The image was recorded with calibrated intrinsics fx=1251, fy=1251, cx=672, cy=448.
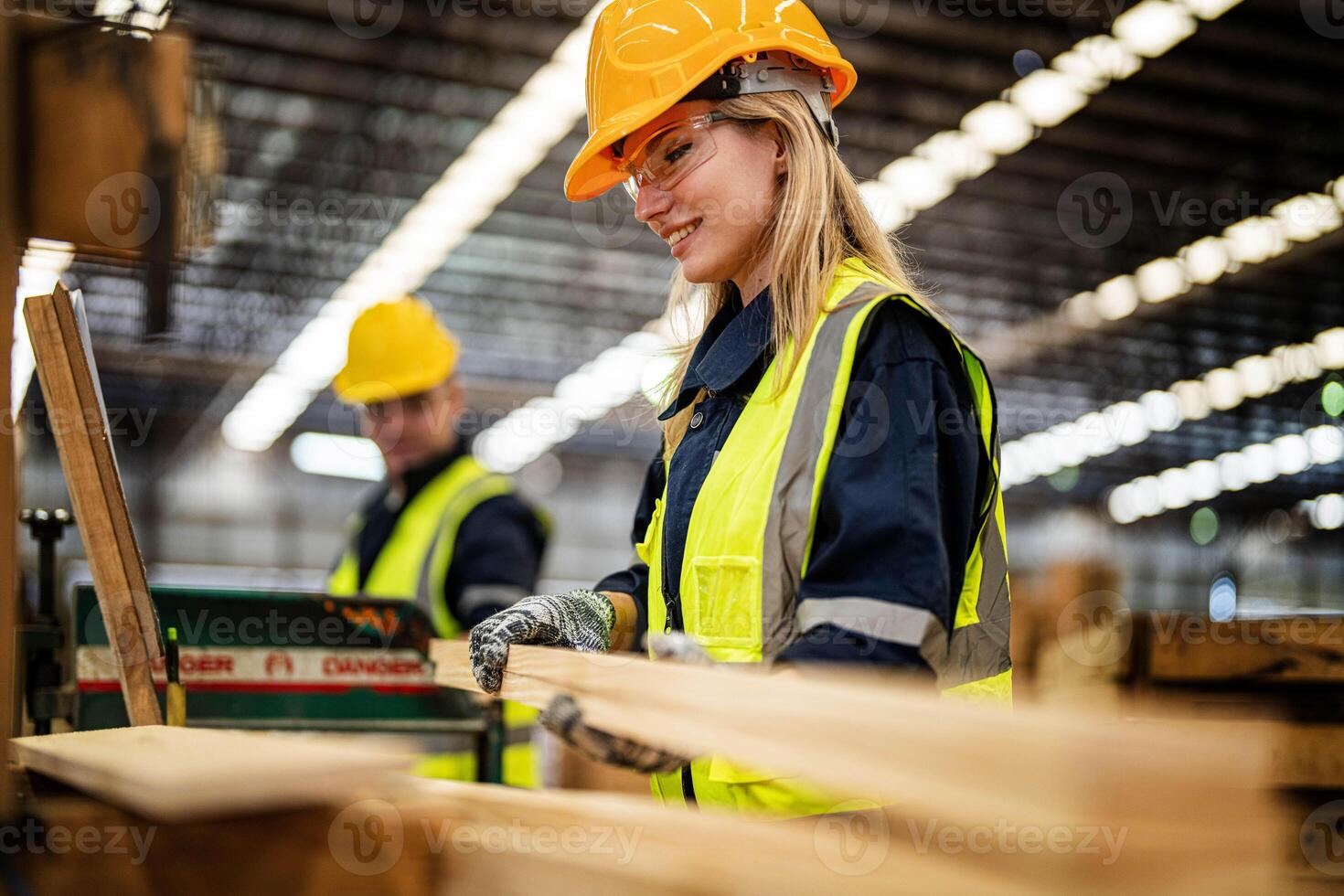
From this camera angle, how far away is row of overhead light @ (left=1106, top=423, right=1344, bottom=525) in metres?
25.3

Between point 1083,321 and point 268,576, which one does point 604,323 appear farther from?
point 268,576


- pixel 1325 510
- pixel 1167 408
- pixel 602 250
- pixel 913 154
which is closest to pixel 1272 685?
pixel 913 154

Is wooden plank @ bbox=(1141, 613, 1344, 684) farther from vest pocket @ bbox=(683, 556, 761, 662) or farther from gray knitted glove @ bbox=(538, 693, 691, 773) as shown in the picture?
gray knitted glove @ bbox=(538, 693, 691, 773)

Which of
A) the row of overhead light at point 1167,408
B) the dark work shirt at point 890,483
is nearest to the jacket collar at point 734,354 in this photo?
the dark work shirt at point 890,483

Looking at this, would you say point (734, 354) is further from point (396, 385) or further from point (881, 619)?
point (396, 385)

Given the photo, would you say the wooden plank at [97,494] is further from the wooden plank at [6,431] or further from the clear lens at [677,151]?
the clear lens at [677,151]

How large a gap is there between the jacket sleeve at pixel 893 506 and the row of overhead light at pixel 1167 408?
55.9 feet

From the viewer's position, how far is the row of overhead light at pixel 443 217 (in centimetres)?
1052

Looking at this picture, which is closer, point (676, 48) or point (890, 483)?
point (890, 483)

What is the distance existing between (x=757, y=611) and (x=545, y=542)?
2.93m

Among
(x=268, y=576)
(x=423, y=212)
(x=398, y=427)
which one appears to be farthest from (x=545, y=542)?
(x=268, y=576)

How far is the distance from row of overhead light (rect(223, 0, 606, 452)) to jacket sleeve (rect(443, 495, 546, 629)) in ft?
17.8

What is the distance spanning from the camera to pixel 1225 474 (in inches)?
1082

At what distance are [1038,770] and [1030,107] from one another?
37.4 ft
